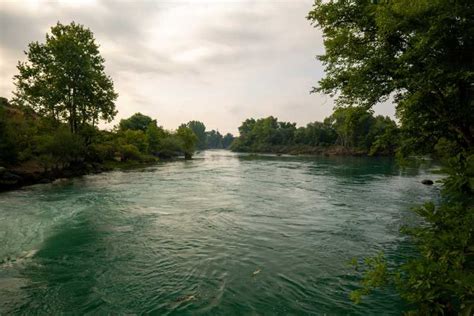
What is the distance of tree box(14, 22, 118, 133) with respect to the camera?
117 feet

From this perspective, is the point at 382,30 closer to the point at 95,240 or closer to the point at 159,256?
the point at 159,256

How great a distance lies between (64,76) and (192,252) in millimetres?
35826

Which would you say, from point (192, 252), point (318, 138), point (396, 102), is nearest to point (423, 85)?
point (396, 102)

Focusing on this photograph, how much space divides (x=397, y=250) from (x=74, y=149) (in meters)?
33.1

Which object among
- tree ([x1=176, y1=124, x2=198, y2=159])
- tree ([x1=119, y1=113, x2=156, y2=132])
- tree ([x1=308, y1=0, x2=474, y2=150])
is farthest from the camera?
tree ([x1=119, y1=113, x2=156, y2=132])

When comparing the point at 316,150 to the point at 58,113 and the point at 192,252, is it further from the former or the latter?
the point at 192,252

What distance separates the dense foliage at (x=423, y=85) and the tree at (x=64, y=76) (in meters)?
32.5

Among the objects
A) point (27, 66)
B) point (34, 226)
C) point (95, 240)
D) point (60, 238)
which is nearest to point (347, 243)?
point (95, 240)

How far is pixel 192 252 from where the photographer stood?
34.4ft

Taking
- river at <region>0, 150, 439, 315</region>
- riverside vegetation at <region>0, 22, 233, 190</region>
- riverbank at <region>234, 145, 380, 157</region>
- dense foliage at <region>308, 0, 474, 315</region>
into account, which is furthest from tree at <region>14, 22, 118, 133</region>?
riverbank at <region>234, 145, 380, 157</region>

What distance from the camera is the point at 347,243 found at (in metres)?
11.4

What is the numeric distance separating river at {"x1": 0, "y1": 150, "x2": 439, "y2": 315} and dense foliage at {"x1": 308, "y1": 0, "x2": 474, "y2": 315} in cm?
182

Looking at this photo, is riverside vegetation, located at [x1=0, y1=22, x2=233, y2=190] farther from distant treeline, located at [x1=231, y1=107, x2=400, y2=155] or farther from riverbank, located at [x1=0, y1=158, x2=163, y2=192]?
distant treeline, located at [x1=231, y1=107, x2=400, y2=155]

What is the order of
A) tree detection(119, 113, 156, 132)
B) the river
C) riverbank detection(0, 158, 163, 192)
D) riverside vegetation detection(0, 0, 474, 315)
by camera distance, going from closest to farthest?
Result: riverside vegetation detection(0, 0, 474, 315), the river, riverbank detection(0, 158, 163, 192), tree detection(119, 113, 156, 132)
